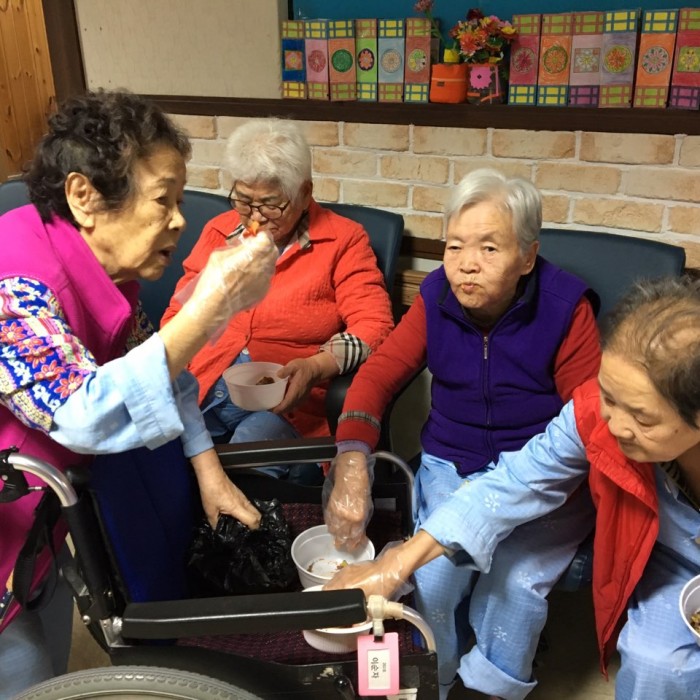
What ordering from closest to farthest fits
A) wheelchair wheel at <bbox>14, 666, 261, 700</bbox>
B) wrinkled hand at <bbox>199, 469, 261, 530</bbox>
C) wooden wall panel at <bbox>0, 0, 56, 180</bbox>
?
wheelchair wheel at <bbox>14, 666, 261, 700</bbox> → wrinkled hand at <bbox>199, 469, 261, 530</bbox> → wooden wall panel at <bbox>0, 0, 56, 180</bbox>

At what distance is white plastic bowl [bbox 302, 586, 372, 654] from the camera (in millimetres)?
1161

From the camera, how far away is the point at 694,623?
1198 mm

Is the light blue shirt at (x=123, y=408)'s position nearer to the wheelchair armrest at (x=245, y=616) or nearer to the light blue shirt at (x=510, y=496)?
the wheelchair armrest at (x=245, y=616)

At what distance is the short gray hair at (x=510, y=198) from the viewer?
63.6 inches

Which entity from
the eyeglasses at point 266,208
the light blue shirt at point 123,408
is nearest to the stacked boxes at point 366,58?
the eyeglasses at point 266,208

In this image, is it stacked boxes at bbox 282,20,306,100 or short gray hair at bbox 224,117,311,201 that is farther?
stacked boxes at bbox 282,20,306,100

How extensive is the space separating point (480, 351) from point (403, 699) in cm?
81

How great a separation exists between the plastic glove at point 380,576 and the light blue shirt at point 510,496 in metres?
0.09

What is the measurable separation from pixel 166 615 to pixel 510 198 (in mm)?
1127

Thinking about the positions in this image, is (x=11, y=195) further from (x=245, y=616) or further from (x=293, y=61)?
(x=245, y=616)

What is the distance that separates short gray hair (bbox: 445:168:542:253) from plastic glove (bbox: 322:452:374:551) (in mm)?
622

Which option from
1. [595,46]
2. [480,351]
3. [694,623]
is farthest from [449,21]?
[694,623]

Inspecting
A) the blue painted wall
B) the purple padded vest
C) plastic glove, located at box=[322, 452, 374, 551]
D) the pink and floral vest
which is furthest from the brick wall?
the pink and floral vest

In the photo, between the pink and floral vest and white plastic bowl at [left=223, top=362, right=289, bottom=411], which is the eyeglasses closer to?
white plastic bowl at [left=223, top=362, right=289, bottom=411]
